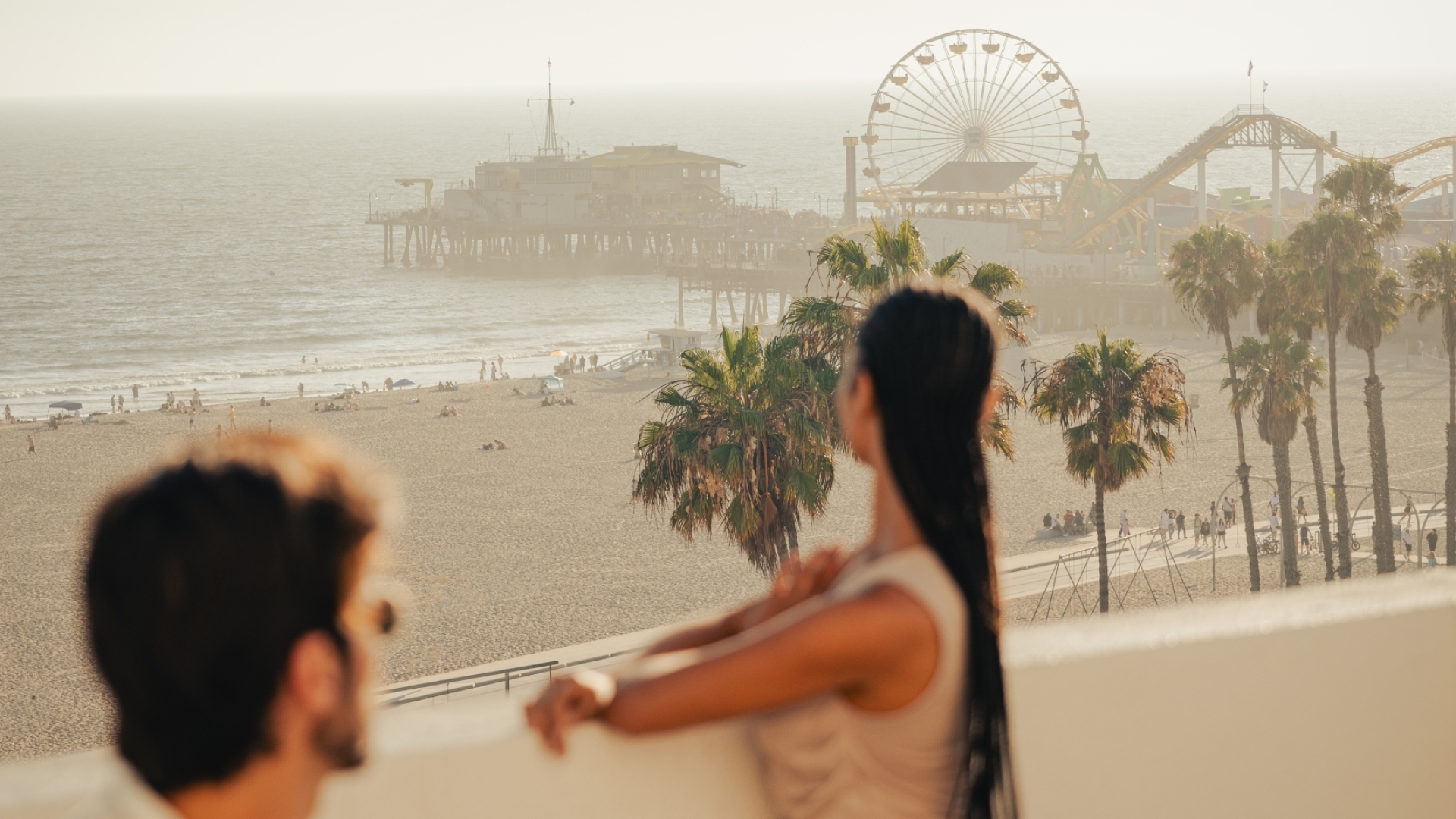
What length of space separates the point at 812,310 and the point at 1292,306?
9660mm

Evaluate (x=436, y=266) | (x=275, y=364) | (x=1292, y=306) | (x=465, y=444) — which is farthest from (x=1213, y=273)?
(x=436, y=266)

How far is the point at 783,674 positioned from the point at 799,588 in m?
0.29

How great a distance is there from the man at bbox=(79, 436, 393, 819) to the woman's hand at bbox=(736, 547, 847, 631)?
66 centimetres

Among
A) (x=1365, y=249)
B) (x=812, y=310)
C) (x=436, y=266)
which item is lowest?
(x=812, y=310)

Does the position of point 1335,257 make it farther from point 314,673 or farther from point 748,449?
point 314,673

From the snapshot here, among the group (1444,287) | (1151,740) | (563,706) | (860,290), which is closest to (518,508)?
(860,290)

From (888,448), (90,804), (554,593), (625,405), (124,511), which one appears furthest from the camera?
→ (625,405)

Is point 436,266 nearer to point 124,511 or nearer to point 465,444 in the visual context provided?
point 465,444

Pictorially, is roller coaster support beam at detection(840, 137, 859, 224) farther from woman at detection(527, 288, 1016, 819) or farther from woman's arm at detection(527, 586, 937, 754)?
woman's arm at detection(527, 586, 937, 754)

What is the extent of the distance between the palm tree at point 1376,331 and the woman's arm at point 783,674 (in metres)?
19.9

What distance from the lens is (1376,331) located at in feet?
69.6

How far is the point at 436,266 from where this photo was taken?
86125 mm

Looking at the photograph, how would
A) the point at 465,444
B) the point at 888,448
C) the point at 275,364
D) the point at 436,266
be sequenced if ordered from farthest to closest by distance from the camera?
the point at 436,266, the point at 275,364, the point at 465,444, the point at 888,448

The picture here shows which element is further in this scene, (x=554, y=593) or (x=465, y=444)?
(x=465, y=444)
